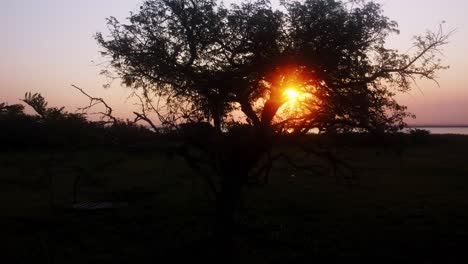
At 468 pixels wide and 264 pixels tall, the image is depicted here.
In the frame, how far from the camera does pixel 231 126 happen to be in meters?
17.2

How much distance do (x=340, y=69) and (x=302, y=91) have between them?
149 centimetres

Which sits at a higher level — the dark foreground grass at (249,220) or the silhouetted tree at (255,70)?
the silhouetted tree at (255,70)

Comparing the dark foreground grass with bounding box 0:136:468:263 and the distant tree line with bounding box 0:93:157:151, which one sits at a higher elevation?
the distant tree line with bounding box 0:93:157:151

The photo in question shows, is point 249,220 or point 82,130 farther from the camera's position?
point 249,220

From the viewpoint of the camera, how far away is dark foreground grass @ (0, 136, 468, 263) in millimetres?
16484

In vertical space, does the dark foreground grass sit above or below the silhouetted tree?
below

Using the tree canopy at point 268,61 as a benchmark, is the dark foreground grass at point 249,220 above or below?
below

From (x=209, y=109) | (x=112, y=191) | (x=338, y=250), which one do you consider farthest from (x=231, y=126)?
(x=112, y=191)

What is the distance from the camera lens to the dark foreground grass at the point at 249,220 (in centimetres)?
1648

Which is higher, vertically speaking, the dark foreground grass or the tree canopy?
the tree canopy

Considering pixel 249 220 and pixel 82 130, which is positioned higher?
pixel 82 130

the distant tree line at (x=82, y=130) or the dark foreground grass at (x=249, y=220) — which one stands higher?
the distant tree line at (x=82, y=130)

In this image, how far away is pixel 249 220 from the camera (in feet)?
71.0

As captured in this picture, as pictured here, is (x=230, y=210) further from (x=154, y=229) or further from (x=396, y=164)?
(x=396, y=164)
